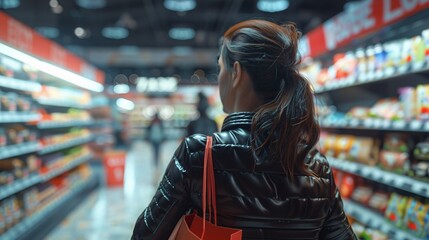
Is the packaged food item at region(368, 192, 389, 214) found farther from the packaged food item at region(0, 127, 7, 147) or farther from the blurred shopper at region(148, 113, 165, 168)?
the blurred shopper at region(148, 113, 165, 168)

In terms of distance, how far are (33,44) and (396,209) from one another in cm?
396

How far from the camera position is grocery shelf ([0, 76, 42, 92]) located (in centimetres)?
382

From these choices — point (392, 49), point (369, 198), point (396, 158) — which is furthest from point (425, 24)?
point (369, 198)

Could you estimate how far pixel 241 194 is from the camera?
101cm

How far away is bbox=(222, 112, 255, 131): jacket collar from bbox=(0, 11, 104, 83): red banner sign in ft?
10.1

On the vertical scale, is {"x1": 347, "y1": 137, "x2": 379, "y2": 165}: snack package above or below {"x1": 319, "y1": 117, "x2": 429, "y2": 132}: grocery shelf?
below

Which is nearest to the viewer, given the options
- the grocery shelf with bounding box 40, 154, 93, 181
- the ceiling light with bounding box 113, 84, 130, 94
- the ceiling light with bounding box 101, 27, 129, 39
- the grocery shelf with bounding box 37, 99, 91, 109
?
the grocery shelf with bounding box 40, 154, 93, 181

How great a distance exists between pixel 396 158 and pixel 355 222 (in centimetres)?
79

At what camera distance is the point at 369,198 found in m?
3.29

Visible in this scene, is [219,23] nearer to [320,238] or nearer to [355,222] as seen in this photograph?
[355,222]

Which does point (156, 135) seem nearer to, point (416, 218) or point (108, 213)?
point (108, 213)

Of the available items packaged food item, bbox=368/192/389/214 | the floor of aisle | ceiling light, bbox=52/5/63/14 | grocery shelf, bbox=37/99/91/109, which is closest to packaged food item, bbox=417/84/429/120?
packaged food item, bbox=368/192/389/214

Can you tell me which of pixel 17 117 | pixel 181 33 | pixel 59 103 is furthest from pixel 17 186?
pixel 181 33

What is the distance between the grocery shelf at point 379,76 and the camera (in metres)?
2.37
